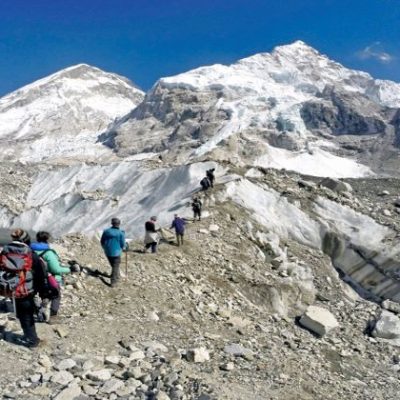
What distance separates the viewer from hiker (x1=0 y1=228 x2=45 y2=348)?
967 centimetres

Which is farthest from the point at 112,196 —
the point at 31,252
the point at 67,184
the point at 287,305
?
the point at 31,252

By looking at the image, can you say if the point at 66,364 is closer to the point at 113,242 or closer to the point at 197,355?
the point at 197,355

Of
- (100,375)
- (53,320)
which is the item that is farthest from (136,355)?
(53,320)

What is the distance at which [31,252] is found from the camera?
9.88 metres

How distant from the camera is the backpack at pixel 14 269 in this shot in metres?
9.66

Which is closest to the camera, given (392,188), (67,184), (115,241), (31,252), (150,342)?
(31,252)

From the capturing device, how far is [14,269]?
380 inches

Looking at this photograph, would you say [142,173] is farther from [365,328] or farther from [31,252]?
[31,252]

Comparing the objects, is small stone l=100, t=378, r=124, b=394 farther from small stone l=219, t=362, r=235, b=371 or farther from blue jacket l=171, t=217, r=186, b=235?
blue jacket l=171, t=217, r=186, b=235

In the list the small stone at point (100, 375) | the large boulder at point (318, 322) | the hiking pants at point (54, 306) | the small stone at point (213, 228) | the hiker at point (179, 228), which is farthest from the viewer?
the small stone at point (213, 228)

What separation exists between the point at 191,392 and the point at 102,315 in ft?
11.6

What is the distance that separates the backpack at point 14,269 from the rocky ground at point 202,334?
1402mm

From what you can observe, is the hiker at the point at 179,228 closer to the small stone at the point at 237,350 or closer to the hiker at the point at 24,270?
the small stone at the point at 237,350

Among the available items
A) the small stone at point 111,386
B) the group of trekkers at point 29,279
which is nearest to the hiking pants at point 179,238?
the group of trekkers at point 29,279
